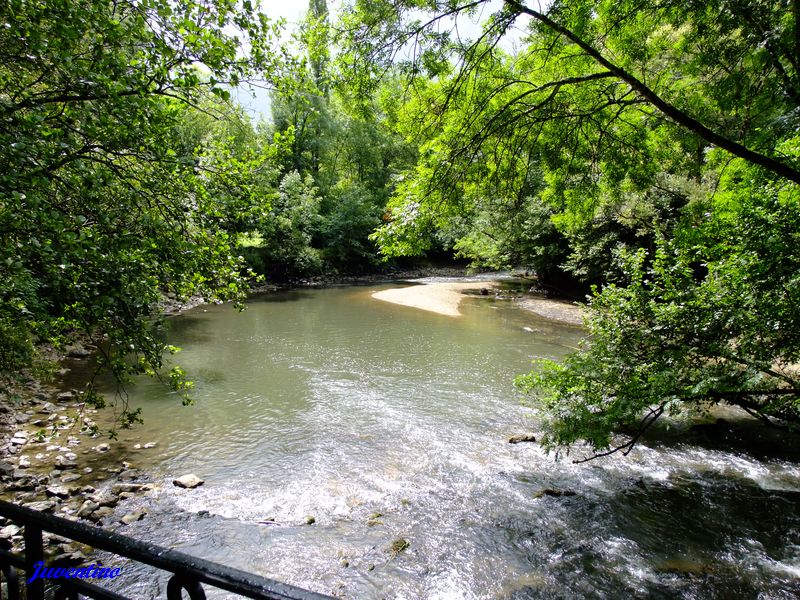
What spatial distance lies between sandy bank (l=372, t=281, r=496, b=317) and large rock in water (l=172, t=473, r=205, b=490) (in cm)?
1580

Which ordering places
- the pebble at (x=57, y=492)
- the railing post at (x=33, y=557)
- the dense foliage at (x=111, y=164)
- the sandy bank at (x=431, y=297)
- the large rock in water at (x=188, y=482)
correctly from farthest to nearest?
the sandy bank at (x=431, y=297) → the large rock in water at (x=188, y=482) → the pebble at (x=57, y=492) → the dense foliage at (x=111, y=164) → the railing post at (x=33, y=557)

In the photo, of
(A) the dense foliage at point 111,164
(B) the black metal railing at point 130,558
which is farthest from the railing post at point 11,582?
(A) the dense foliage at point 111,164

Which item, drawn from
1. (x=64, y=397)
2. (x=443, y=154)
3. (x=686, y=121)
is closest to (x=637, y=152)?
(x=686, y=121)

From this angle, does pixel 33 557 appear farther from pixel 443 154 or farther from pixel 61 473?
pixel 61 473

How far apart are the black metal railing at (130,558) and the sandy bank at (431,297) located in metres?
20.1

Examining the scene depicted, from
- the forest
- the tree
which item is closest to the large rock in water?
the forest

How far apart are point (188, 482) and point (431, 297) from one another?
2032cm

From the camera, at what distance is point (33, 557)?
1995 millimetres

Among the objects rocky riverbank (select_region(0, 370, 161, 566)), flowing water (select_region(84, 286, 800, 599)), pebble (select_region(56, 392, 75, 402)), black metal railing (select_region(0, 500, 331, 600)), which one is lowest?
flowing water (select_region(84, 286, 800, 599))

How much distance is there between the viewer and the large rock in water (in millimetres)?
6859

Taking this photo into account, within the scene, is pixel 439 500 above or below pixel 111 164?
below

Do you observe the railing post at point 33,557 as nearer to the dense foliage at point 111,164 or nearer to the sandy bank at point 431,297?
the dense foliage at point 111,164

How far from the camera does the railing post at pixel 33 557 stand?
1.94 m

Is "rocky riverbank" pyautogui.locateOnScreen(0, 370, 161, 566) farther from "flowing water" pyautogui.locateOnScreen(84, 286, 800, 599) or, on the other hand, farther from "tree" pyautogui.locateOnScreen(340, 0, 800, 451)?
"tree" pyautogui.locateOnScreen(340, 0, 800, 451)
